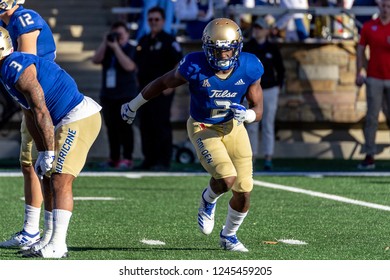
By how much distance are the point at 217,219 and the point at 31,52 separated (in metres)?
2.69

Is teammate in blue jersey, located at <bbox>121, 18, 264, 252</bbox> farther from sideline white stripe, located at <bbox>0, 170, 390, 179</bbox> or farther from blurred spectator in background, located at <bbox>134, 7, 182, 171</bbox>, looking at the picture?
blurred spectator in background, located at <bbox>134, 7, 182, 171</bbox>

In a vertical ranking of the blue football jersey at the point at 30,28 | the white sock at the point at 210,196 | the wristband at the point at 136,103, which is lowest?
the white sock at the point at 210,196

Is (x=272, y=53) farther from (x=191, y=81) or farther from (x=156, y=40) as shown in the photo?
(x=191, y=81)

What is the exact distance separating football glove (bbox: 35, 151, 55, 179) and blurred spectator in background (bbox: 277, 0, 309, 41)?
10829 millimetres

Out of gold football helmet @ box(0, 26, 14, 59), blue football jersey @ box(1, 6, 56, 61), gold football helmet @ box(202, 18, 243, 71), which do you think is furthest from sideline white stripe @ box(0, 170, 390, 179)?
gold football helmet @ box(0, 26, 14, 59)

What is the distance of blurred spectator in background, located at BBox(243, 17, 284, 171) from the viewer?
15688mm

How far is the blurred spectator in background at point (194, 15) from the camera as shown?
61.2ft

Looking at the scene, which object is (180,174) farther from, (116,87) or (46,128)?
(46,128)

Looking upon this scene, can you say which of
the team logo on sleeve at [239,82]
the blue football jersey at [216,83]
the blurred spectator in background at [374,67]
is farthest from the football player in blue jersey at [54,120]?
the blurred spectator in background at [374,67]

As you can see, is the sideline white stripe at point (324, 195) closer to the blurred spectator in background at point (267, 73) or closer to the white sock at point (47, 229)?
the blurred spectator in background at point (267, 73)

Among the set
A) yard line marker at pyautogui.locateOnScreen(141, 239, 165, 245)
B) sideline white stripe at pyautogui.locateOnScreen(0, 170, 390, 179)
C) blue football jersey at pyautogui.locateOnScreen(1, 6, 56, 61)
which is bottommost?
sideline white stripe at pyautogui.locateOnScreen(0, 170, 390, 179)

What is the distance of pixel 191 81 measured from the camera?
→ 8414mm

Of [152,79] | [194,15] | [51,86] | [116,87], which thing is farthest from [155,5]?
[51,86]

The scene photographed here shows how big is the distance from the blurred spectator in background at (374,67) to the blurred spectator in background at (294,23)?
247 cm
